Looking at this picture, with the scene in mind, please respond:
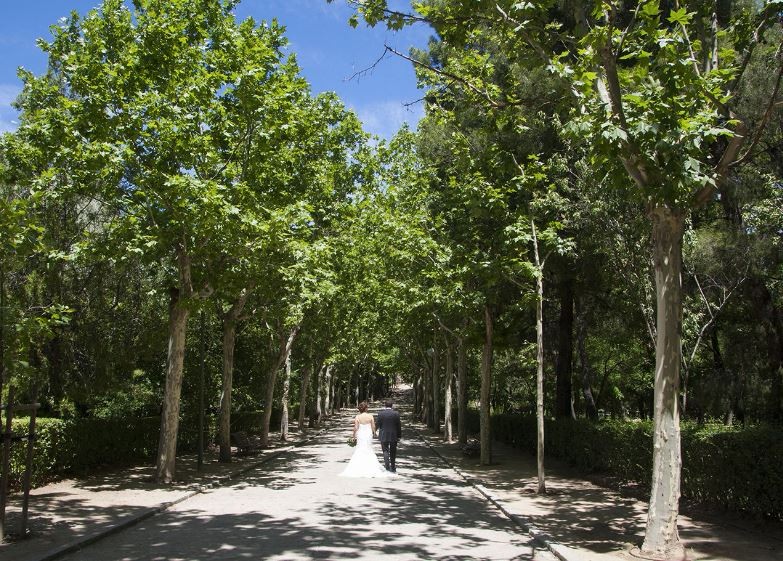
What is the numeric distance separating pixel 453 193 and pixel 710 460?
8.99 meters

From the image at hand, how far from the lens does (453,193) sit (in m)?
17.0

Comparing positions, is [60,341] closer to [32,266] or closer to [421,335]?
[32,266]

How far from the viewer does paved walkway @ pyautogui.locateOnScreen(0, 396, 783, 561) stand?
8.03 m

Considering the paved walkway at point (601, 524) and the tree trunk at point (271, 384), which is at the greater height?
the tree trunk at point (271, 384)

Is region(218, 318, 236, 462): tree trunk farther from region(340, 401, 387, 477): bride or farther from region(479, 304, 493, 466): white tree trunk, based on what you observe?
region(479, 304, 493, 466): white tree trunk

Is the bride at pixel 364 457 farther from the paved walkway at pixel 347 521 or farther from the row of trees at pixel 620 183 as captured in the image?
the row of trees at pixel 620 183

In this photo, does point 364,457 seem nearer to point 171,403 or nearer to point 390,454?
point 390,454

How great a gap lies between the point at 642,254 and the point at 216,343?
17442 mm

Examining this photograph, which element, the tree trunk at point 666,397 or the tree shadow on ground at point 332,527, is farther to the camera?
the tree shadow on ground at point 332,527

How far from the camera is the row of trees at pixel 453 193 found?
7.74 metres

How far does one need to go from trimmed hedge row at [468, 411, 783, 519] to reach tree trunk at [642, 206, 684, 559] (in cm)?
225

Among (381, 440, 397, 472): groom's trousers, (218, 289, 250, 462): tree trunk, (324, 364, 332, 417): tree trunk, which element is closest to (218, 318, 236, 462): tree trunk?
(218, 289, 250, 462): tree trunk

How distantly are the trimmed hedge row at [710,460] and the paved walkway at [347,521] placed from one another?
415 millimetres

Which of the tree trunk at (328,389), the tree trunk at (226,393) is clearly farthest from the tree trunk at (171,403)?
the tree trunk at (328,389)
